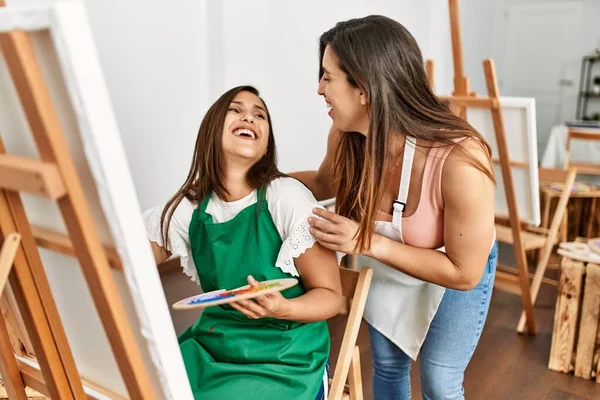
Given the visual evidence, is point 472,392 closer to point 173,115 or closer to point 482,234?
point 482,234

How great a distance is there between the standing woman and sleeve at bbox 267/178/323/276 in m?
0.03

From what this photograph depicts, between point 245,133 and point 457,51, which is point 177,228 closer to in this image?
point 245,133

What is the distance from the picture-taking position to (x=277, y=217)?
129 centimetres

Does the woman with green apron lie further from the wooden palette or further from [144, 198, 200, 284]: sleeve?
the wooden palette

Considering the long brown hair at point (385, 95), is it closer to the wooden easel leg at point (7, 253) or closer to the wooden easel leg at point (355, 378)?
the wooden easel leg at point (355, 378)

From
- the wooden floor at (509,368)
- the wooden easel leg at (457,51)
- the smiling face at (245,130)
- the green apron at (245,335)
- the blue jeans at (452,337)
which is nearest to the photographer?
the green apron at (245,335)

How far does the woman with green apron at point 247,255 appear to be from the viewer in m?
1.20

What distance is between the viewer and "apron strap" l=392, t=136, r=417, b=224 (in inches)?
49.6

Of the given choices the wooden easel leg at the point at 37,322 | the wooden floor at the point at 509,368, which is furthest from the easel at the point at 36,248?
Answer: the wooden floor at the point at 509,368

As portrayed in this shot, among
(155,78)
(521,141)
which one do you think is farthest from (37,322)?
(155,78)

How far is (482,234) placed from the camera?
48.1 inches

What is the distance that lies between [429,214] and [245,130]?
0.47 m

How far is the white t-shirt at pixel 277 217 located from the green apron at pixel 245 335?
0.07 feet

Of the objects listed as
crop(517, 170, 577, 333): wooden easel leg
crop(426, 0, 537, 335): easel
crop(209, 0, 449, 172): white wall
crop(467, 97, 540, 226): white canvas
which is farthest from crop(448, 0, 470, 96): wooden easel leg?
crop(209, 0, 449, 172): white wall
